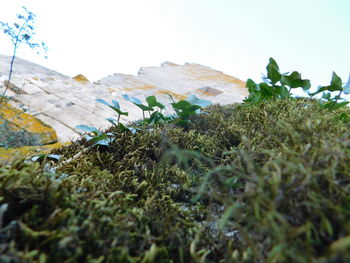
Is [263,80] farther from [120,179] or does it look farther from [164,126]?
[120,179]

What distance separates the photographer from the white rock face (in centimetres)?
264

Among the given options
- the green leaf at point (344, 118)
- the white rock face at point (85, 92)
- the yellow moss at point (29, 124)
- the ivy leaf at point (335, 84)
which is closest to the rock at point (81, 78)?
the white rock face at point (85, 92)

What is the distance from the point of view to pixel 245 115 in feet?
3.67

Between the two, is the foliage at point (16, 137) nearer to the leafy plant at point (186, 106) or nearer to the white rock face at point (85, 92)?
the white rock face at point (85, 92)

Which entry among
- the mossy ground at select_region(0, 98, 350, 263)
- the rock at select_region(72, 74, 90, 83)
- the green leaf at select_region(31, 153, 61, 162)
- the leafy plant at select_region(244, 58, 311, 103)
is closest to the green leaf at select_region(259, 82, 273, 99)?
the leafy plant at select_region(244, 58, 311, 103)

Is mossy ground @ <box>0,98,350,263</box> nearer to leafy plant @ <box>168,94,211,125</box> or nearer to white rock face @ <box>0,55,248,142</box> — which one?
leafy plant @ <box>168,94,211,125</box>

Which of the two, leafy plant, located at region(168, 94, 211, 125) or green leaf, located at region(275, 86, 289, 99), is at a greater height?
green leaf, located at region(275, 86, 289, 99)

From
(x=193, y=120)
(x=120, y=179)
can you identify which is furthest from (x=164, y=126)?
(x=120, y=179)

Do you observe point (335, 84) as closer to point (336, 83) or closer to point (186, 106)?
point (336, 83)

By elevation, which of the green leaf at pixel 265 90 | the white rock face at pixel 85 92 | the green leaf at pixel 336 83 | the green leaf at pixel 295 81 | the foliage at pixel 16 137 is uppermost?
the green leaf at pixel 336 83

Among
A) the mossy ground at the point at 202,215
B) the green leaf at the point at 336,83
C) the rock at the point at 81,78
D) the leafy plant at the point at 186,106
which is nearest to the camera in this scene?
the mossy ground at the point at 202,215

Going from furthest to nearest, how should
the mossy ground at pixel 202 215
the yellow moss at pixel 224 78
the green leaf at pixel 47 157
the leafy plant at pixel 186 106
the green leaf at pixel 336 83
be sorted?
the yellow moss at pixel 224 78 < the leafy plant at pixel 186 106 < the green leaf at pixel 336 83 < the green leaf at pixel 47 157 < the mossy ground at pixel 202 215

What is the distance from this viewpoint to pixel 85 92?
357cm

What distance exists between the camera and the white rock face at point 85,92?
2.64 meters
